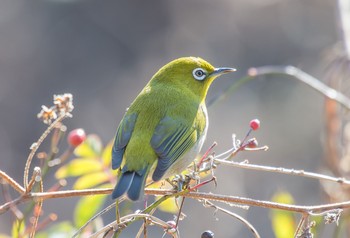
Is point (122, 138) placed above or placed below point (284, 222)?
above

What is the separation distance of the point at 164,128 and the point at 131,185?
0.74 meters

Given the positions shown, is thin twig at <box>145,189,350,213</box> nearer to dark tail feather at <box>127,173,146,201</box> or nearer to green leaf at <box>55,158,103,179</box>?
dark tail feather at <box>127,173,146,201</box>

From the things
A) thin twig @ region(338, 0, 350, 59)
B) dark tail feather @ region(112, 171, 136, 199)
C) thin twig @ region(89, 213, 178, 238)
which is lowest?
thin twig @ region(89, 213, 178, 238)

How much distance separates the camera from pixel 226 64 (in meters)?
8.77

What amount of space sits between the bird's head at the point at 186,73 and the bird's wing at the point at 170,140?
17.6 inches

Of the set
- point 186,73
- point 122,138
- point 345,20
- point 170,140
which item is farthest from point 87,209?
point 345,20

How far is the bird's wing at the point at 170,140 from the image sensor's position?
10.8ft

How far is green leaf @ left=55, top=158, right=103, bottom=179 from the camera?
3.29m

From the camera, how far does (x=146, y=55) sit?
908cm

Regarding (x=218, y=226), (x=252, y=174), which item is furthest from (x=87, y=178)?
(x=252, y=174)

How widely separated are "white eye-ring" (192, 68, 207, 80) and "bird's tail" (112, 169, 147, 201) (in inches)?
41.0

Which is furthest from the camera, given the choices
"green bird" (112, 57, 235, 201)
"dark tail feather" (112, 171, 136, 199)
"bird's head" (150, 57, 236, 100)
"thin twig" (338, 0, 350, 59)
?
"thin twig" (338, 0, 350, 59)

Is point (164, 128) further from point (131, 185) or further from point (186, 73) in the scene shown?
point (131, 185)

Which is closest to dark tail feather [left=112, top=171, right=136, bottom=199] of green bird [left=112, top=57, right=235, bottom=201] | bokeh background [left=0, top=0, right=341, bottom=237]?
green bird [left=112, top=57, right=235, bottom=201]
